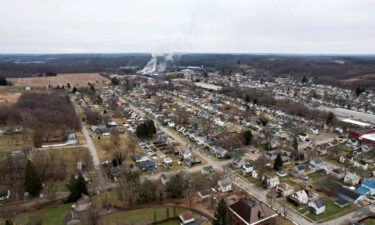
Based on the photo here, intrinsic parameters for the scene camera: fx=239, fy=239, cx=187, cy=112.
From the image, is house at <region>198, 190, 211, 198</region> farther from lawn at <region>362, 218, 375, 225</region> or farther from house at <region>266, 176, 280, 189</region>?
lawn at <region>362, 218, 375, 225</region>

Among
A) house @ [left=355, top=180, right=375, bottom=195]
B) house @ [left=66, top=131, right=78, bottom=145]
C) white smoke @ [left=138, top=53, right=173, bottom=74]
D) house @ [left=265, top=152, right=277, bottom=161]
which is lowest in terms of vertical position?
house @ [left=265, top=152, right=277, bottom=161]

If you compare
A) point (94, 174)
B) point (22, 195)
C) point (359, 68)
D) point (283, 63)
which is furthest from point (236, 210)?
point (283, 63)

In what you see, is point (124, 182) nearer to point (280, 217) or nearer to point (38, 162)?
point (38, 162)

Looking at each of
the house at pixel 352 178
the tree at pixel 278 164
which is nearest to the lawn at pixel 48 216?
the tree at pixel 278 164

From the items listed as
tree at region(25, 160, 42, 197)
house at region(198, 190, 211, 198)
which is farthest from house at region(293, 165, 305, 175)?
tree at region(25, 160, 42, 197)

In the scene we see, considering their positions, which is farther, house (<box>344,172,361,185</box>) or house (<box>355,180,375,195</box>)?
house (<box>344,172,361,185</box>)

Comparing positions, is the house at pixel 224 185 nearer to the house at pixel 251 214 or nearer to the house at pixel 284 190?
the house at pixel 251 214
